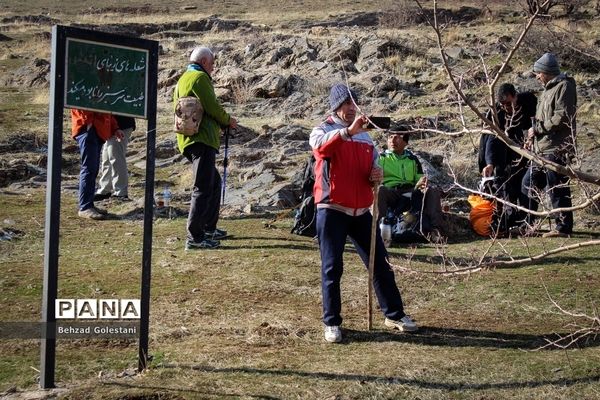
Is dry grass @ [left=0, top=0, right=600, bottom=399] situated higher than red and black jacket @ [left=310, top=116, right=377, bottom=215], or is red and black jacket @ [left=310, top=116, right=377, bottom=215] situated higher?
red and black jacket @ [left=310, top=116, right=377, bottom=215]

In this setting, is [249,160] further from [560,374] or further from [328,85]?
[560,374]

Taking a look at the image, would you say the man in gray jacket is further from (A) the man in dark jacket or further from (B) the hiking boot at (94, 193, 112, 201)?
(B) the hiking boot at (94, 193, 112, 201)

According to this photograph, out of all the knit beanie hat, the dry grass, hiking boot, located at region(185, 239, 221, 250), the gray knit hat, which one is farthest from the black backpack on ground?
the knit beanie hat

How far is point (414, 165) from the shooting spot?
1011cm

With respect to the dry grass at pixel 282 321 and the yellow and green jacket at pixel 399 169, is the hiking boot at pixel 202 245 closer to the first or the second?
the dry grass at pixel 282 321

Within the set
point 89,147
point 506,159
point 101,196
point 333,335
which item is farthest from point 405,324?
point 101,196

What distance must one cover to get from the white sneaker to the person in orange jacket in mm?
5030

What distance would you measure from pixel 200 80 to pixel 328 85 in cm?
1248

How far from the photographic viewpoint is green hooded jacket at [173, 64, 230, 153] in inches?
346

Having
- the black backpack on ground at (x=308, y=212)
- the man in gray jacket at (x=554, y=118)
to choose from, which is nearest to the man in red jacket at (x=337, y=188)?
the man in gray jacket at (x=554, y=118)

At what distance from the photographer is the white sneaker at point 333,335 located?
20.7 ft

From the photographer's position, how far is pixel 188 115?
28.5ft

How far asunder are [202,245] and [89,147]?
2.33m

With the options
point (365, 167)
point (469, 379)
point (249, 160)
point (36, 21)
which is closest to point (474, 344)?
point (469, 379)
